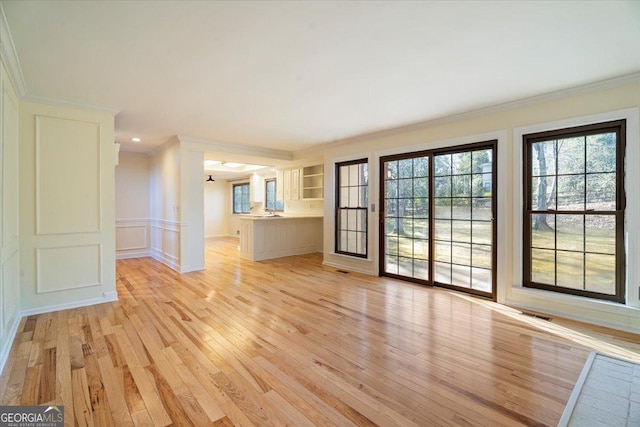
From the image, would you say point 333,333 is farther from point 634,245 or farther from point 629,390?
point 634,245

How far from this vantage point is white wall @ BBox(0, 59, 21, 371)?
240cm

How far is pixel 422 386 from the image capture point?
2.06 m

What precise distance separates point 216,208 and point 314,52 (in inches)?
387

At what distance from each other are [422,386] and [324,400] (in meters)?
0.71

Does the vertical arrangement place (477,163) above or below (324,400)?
above

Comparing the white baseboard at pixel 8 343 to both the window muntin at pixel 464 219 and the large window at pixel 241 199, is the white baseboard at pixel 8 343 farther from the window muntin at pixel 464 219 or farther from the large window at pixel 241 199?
the large window at pixel 241 199

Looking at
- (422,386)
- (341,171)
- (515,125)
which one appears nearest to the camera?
(422,386)

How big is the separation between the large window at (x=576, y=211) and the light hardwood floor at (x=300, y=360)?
0.55 meters

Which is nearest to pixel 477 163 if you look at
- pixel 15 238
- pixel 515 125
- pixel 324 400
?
pixel 515 125

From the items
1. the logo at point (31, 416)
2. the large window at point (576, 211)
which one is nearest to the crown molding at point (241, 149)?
the logo at point (31, 416)

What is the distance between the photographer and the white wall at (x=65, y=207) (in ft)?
11.0

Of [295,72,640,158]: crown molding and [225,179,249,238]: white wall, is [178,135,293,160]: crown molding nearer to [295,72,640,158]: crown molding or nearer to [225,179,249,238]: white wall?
[295,72,640,158]: crown molding

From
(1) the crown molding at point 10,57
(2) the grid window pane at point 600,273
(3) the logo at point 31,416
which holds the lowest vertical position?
(3) the logo at point 31,416

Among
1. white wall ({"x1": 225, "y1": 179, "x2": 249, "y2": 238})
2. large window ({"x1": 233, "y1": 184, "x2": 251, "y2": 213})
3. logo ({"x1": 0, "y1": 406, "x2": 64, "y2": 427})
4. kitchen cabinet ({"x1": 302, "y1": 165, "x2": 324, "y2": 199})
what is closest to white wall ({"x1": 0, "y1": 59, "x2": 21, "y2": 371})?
logo ({"x1": 0, "y1": 406, "x2": 64, "y2": 427})
